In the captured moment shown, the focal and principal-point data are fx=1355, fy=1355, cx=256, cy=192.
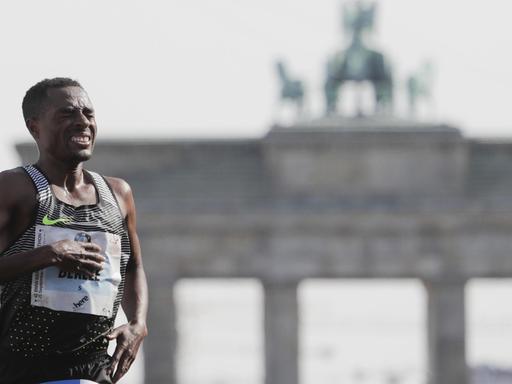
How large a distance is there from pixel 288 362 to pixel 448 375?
13.7 ft

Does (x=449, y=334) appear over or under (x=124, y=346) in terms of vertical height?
under

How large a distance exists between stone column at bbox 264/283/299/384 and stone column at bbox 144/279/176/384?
2.50 meters

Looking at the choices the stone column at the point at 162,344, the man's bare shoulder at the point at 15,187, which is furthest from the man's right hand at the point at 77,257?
the stone column at the point at 162,344

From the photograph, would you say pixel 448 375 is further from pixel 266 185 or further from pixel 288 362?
pixel 266 185

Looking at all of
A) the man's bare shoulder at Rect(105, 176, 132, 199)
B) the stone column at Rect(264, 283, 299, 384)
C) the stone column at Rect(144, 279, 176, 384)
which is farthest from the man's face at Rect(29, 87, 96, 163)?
the stone column at Rect(264, 283, 299, 384)

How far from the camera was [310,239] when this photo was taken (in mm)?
35938

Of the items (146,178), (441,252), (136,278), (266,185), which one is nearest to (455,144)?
(441,252)

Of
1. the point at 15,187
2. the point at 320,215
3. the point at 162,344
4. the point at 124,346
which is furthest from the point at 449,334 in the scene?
the point at 15,187

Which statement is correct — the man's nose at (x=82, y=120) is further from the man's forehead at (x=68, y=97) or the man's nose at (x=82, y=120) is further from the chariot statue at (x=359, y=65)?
the chariot statue at (x=359, y=65)

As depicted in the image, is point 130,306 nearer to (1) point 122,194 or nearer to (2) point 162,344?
(1) point 122,194

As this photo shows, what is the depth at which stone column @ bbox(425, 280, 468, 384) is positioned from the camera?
35.2 meters

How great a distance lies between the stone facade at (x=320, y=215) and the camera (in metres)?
35.5

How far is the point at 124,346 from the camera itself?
207 inches

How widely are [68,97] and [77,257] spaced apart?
64 centimetres
